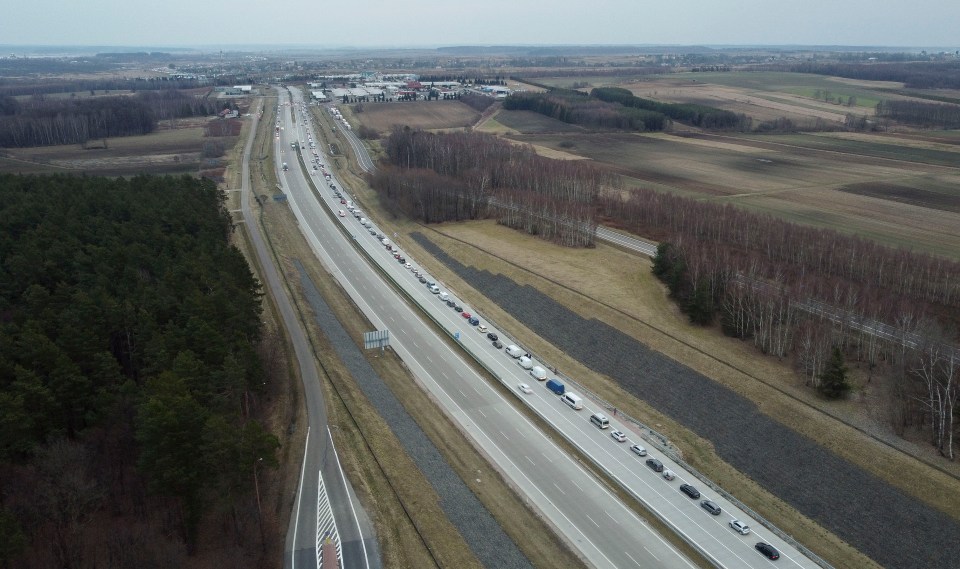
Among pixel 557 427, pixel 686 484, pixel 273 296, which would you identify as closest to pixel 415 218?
pixel 273 296

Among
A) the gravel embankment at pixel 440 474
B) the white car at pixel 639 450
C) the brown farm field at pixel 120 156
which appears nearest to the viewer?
the gravel embankment at pixel 440 474

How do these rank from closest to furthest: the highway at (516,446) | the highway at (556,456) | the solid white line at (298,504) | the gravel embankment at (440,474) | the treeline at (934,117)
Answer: the solid white line at (298,504), the gravel embankment at (440,474), the highway at (556,456), the highway at (516,446), the treeline at (934,117)

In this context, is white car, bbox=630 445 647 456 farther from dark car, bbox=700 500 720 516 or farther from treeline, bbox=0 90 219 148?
treeline, bbox=0 90 219 148

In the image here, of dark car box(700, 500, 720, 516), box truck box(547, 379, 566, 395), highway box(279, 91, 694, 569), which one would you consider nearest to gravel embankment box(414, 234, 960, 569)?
dark car box(700, 500, 720, 516)

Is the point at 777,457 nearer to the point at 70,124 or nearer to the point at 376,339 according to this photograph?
the point at 376,339

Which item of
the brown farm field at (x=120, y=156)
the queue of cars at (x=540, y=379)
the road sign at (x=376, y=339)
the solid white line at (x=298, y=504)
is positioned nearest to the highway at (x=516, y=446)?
the queue of cars at (x=540, y=379)

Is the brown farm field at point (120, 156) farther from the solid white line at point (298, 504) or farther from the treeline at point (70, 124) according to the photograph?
the solid white line at point (298, 504)

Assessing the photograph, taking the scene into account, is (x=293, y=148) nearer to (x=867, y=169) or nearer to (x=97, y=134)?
(x=97, y=134)
